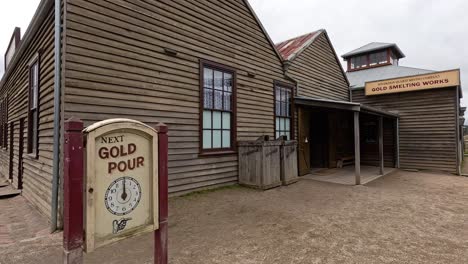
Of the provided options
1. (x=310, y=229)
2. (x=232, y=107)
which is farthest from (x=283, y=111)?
(x=310, y=229)

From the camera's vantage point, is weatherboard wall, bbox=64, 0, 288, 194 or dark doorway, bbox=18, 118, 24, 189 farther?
dark doorway, bbox=18, 118, 24, 189

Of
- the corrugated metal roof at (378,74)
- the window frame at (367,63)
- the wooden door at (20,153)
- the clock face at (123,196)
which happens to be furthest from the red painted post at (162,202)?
the window frame at (367,63)

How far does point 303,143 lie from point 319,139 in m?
2.21

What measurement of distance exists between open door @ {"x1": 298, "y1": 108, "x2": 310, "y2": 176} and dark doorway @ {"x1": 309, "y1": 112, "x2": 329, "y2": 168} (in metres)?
1.33

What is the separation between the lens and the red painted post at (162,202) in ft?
8.06

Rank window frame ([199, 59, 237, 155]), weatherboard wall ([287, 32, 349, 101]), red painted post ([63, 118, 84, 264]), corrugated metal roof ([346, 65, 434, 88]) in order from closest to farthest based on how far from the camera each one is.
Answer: red painted post ([63, 118, 84, 264])
window frame ([199, 59, 237, 155])
weatherboard wall ([287, 32, 349, 101])
corrugated metal roof ([346, 65, 434, 88])

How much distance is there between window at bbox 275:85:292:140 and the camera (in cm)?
875

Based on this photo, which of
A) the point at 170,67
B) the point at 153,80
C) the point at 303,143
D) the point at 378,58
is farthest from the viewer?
the point at 378,58

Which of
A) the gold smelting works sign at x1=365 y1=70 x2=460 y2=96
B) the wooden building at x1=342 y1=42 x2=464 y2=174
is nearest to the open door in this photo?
the gold smelting works sign at x1=365 y1=70 x2=460 y2=96

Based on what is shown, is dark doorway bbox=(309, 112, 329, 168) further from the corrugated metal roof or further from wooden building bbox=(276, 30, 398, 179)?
the corrugated metal roof

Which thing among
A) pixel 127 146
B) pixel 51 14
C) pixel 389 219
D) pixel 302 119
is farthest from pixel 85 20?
pixel 302 119

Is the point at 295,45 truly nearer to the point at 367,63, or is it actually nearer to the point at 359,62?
the point at 359,62

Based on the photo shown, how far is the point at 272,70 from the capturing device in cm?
855

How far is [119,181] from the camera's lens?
217cm
